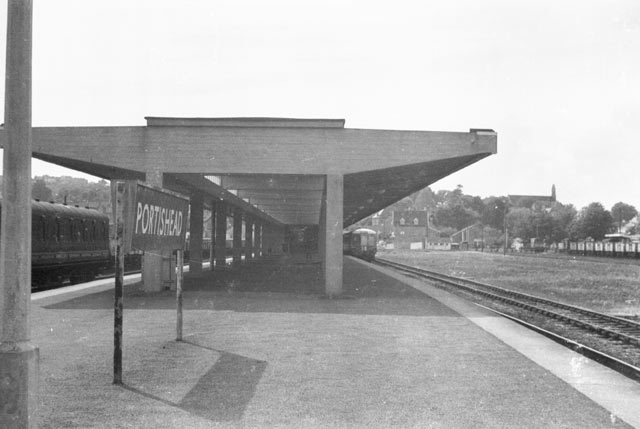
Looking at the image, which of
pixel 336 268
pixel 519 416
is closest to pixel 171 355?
pixel 519 416

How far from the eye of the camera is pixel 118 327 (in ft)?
26.8

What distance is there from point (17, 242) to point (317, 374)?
190 inches

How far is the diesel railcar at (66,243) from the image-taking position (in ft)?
72.9

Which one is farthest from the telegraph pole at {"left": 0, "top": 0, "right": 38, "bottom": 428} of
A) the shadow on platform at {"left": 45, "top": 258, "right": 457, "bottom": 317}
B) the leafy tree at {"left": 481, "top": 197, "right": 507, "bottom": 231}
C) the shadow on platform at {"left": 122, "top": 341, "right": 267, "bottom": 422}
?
the leafy tree at {"left": 481, "top": 197, "right": 507, "bottom": 231}

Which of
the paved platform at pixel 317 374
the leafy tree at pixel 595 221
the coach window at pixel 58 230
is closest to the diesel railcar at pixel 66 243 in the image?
the coach window at pixel 58 230

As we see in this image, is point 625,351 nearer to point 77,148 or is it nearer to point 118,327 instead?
point 118,327

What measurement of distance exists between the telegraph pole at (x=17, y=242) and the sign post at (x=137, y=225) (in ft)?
9.55

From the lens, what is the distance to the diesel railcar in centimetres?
2222

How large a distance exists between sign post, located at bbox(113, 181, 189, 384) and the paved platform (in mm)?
817

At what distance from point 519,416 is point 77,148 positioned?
55.9 feet

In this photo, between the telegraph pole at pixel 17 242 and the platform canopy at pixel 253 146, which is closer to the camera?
the telegraph pole at pixel 17 242

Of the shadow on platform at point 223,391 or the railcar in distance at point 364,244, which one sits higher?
the railcar in distance at point 364,244

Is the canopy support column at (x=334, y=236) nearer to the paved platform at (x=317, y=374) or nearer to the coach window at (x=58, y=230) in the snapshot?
the paved platform at (x=317, y=374)

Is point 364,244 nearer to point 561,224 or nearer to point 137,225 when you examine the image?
point 137,225
